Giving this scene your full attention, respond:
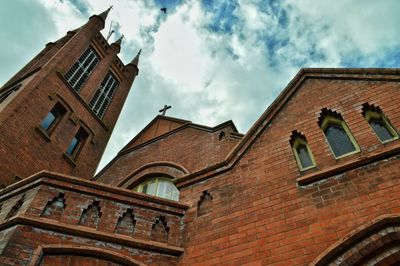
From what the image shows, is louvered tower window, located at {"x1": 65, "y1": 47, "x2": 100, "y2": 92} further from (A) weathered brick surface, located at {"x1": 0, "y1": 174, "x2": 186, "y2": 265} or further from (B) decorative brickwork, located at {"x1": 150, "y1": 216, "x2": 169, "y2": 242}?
(B) decorative brickwork, located at {"x1": 150, "y1": 216, "x2": 169, "y2": 242}

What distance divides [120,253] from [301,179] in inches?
127

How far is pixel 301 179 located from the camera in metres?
5.47

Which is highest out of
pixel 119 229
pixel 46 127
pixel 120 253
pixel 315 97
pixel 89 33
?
pixel 89 33

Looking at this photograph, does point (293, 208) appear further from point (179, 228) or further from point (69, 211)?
point (69, 211)

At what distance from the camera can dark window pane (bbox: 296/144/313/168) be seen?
5.97m

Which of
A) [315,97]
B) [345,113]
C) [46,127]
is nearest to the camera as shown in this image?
[345,113]

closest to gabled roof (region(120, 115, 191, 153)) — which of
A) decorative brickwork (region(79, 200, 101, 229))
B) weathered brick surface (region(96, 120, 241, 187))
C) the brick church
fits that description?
weathered brick surface (region(96, 120, 241, 187))

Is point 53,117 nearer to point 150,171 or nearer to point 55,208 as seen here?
point 150,171

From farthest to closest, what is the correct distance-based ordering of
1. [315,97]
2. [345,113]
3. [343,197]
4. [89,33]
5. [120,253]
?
[89,33], [315,97], [345,113], [120,253], [343,197]

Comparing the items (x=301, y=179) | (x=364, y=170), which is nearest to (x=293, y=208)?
(x=301, y=179)

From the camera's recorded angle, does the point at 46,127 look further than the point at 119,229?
Yes

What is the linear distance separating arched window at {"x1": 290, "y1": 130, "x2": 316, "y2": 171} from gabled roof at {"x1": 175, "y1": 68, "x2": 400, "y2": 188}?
0.78m

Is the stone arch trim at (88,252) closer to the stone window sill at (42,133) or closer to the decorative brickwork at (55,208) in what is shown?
the decorative brickwork at (55,208)

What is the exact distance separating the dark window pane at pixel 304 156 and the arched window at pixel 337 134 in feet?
1.43
